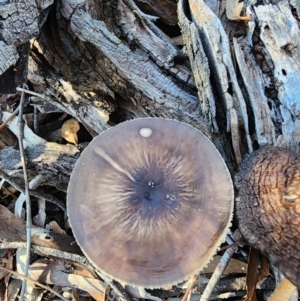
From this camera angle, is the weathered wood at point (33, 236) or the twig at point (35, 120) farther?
the twig at point (35, 120)

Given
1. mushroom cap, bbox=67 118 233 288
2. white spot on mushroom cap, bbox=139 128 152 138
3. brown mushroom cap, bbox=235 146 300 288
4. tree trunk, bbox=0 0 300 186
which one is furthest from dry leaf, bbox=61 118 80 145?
brown mushroom cap, bbox=235 146 300 288

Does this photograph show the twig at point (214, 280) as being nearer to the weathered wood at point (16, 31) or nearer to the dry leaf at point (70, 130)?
the dry leaf at point (70, 130)

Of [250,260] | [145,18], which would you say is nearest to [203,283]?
[250,260]

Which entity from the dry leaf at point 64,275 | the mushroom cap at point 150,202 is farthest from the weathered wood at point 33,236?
the mushroom cap at point 150,202

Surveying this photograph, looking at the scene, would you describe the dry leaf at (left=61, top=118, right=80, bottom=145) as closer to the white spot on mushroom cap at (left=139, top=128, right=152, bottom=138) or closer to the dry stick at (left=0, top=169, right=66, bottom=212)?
the dry stick at (left=0, top=169, right=66, bottom=212)

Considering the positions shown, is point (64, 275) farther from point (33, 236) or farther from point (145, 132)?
point (145, 132)

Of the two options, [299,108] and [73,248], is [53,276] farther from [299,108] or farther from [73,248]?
[299,108]

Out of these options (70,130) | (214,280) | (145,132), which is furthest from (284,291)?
(70,130)
